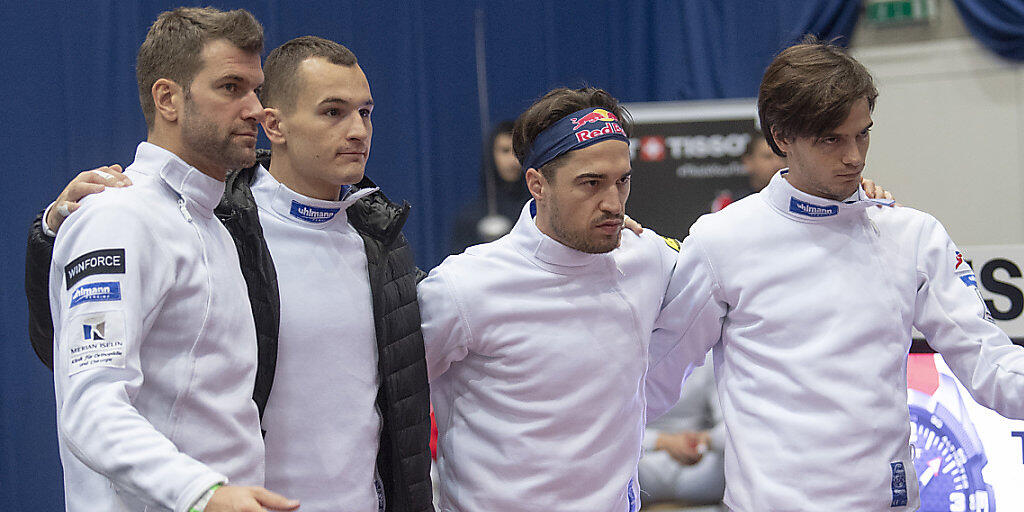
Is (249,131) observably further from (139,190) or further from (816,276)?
(816,276)

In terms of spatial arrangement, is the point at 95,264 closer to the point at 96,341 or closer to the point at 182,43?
the point at 96,341

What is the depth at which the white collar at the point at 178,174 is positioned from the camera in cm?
154

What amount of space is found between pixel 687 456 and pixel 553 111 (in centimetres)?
108

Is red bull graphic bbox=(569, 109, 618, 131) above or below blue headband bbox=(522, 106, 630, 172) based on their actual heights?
above

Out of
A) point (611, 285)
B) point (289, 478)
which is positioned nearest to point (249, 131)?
point (289, 478)

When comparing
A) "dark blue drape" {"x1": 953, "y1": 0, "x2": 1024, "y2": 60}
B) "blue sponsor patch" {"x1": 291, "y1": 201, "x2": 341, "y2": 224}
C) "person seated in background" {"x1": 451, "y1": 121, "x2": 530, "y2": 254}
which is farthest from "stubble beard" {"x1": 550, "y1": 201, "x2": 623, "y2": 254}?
"dark blue drape" {"x1": 953, "y1": 0, "x2": 1024, "y2": 60}

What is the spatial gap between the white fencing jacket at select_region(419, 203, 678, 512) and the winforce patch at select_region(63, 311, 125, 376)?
0.75 m

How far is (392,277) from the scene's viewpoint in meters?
1.92

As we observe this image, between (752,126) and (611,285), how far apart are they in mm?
2560

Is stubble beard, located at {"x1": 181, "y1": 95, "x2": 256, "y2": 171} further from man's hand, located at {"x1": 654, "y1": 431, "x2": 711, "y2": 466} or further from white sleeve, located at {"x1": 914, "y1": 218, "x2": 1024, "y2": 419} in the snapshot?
man's hand, located at {"x1": 654, "y1": 431, "x2": 711, "y2": 466}

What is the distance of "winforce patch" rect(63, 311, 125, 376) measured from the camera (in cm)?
130

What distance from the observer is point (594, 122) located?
2.06 m

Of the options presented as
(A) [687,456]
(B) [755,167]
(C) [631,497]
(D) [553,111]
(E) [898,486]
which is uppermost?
(D) [553,111]

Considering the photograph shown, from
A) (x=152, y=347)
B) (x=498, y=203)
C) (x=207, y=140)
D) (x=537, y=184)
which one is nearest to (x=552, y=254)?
(x=537, y=184)
